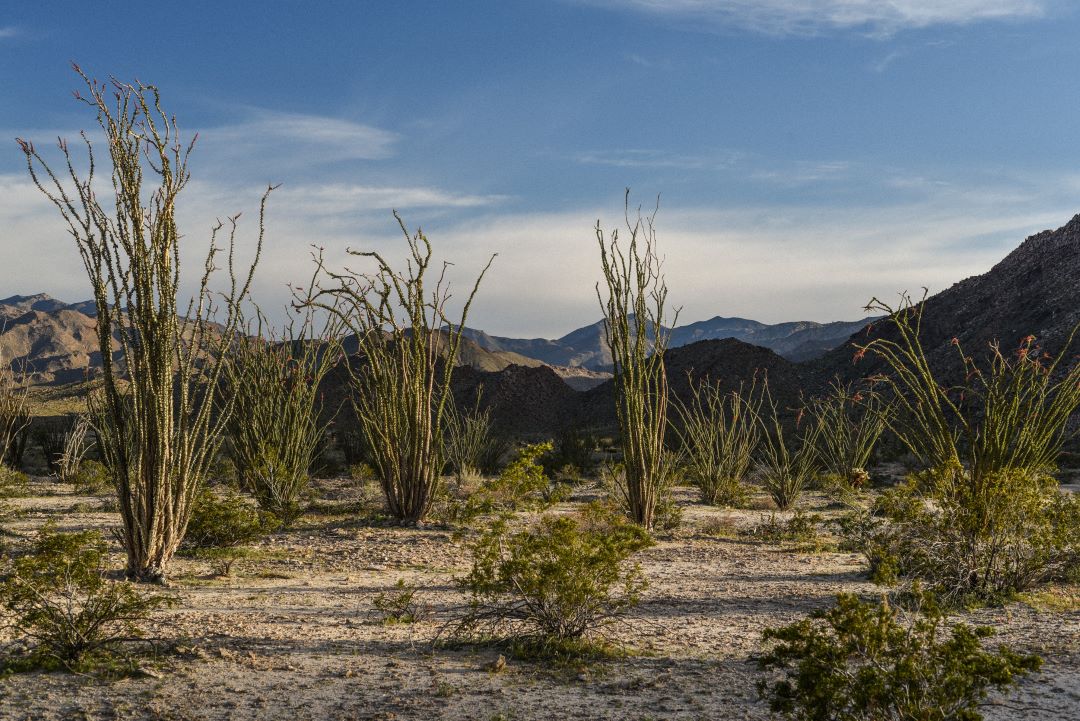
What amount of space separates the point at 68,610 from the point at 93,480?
10245 millimetres

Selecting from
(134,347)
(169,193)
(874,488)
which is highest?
(169,193)

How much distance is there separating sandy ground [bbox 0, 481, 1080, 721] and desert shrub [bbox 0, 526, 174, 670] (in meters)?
0.21

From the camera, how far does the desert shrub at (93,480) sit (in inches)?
543

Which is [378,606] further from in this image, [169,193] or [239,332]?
[239,332]

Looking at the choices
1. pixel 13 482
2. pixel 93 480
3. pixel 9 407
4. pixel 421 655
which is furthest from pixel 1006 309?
pixel 421 655

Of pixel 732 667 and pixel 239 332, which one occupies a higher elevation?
pixel 239 332

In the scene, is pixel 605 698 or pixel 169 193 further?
pixel 169 193

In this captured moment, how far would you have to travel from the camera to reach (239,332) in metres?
10.8

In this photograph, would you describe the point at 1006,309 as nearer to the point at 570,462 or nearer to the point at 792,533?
the point at 570,462

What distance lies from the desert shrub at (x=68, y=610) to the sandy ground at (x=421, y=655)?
21 centimetres

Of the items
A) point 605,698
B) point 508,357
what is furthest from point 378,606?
point 508,357

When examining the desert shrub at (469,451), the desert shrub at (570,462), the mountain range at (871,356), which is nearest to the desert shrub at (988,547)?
the desert shrub at (469,451)

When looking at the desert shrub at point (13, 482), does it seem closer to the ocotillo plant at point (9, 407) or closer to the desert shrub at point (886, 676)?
the ocotillo plant at point (9, 407)

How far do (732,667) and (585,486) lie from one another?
455 inches
